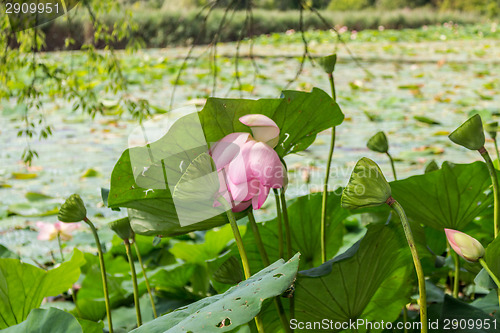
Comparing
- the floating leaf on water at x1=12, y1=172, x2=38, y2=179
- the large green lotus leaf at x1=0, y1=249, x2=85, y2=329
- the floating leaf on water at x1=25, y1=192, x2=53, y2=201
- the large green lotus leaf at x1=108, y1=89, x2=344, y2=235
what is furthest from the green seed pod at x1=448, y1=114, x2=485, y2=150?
the floating leaf on water at x1=12, y1=172, x2=38, y2=179

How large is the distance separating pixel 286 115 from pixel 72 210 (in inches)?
8.2

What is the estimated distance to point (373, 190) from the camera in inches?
11.9

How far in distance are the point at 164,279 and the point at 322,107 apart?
0.42 m

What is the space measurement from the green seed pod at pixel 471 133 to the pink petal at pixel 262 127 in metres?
0.13

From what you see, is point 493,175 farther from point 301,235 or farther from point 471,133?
point 301,235

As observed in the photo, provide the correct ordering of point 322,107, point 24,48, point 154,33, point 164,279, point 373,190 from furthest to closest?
point 154,33, point 24,48, point 164,279, point 322,107, point 373,190

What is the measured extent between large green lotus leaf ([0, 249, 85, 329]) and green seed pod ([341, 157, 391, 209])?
31 centimetres

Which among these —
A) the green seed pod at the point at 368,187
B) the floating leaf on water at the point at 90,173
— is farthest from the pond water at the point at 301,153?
the green seed pod at the point at 368,187

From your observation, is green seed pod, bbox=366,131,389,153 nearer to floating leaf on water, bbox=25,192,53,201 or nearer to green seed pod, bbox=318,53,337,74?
green seed pod, bbox=318,53,337,74

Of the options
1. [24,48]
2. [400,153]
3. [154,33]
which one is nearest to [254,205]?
[24,48]

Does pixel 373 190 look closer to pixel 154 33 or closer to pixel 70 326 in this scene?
pixel 70 326

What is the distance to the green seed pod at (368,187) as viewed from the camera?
0.30 m

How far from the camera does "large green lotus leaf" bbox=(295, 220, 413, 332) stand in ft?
1.27

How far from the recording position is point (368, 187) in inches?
11.9
